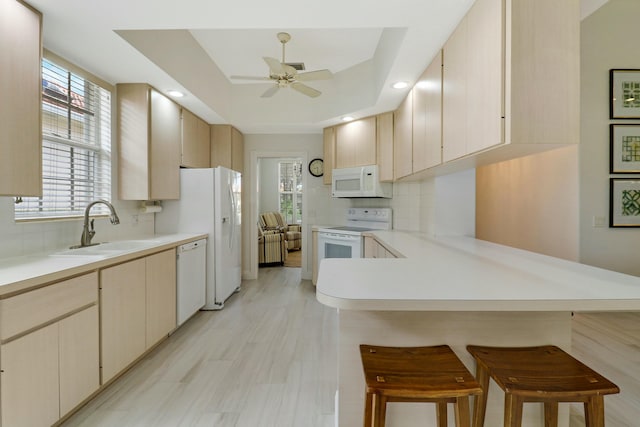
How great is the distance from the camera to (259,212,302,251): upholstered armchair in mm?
6914

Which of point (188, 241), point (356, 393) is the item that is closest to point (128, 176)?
point (188, 241)

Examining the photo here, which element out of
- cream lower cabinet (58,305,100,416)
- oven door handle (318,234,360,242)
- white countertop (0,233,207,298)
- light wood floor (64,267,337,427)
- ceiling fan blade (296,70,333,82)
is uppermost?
ceiling fan blade (296,70,333,82)

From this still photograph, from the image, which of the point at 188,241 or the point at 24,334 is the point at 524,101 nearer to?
the point at 24,334

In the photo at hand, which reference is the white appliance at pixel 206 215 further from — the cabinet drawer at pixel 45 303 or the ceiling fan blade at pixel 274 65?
the cabinet drawer at pixel 45 303

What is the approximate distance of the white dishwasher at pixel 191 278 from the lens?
9.50 ft

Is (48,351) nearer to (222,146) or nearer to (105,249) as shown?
(105,249)

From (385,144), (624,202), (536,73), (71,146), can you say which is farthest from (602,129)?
(71,146)

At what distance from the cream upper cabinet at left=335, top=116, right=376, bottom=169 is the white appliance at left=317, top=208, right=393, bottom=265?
685 millimetres

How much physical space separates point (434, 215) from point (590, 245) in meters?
1.90

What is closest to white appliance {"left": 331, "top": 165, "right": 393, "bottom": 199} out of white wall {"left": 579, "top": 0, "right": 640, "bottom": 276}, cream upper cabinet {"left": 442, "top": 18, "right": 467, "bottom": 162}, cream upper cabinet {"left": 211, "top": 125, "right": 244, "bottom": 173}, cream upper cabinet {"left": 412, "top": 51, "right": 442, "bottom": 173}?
cream upper cabinet {"left": 412, "top": 51, "right": 442, "bottom": 173}

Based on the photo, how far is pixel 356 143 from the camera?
159 inches

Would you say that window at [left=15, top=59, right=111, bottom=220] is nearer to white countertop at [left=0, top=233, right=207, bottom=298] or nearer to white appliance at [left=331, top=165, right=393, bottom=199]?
white countertop at [left=0, top=233, right=207, bottom=298]

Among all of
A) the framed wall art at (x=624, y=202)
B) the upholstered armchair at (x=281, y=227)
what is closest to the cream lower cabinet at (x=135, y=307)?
the upholstered armchair at (x=281, y=227)

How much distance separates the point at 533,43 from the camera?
136cm
